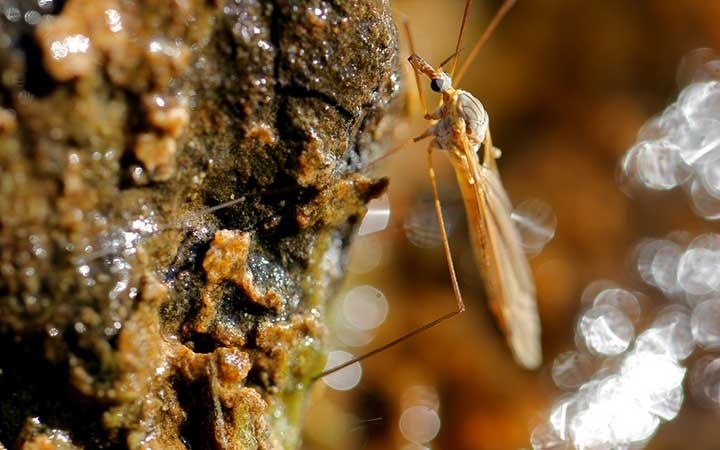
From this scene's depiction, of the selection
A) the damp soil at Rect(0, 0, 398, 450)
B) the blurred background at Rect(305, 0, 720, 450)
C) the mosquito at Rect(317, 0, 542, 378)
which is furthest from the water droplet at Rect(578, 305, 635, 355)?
the damp soil at Rect(0, 0, 398, 450)

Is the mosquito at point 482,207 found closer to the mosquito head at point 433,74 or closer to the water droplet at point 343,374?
the mosquito head at point 433,74

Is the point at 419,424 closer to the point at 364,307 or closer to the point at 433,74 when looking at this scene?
the point at 364,307

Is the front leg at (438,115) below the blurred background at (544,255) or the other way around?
the other way around

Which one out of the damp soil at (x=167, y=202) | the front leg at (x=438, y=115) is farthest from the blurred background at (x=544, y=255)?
the damp soil at (x=167, y=202)

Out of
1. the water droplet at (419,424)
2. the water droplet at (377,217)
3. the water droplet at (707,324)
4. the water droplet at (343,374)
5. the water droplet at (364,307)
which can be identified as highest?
the water droplet at (377,217)

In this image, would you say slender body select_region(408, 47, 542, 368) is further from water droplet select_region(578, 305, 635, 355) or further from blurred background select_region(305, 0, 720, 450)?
water droplet select_region(578, 305, 635, 355)

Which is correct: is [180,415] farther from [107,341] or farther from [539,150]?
[539,150]

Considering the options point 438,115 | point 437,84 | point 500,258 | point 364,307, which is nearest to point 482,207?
point 500,258
